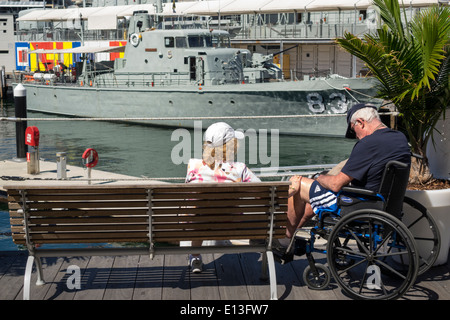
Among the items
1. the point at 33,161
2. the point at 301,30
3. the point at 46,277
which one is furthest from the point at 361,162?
the point at 301,30

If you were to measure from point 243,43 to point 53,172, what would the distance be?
96.6 ft

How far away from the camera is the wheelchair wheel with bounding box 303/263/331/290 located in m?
4.29

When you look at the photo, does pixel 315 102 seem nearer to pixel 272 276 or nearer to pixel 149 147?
pixel 149 147

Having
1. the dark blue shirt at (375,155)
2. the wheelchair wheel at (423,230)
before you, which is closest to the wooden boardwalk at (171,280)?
the wheelchair wheel at (423,230)

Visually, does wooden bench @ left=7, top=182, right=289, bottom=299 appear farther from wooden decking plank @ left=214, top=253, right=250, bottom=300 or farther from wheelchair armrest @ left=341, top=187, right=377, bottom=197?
wheelchair armrest @ left=341, top=187, right=377, bottom=197

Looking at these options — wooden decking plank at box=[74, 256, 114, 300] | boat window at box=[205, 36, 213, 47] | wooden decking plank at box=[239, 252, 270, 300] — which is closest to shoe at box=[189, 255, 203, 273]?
wooden decking plank at box=[239, 252, 270, 300]

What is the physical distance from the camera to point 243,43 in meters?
40.0

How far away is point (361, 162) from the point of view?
4188 millimetres

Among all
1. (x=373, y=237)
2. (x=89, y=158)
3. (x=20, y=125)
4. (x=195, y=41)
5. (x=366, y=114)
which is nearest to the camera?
(x=373, y=237)

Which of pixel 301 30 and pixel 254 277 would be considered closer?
pixel 254 277

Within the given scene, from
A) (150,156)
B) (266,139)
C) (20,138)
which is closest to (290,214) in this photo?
(20,138)

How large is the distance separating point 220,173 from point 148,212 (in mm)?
711

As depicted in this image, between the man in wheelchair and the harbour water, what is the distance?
13.1 m

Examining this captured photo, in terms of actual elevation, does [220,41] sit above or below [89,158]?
above
